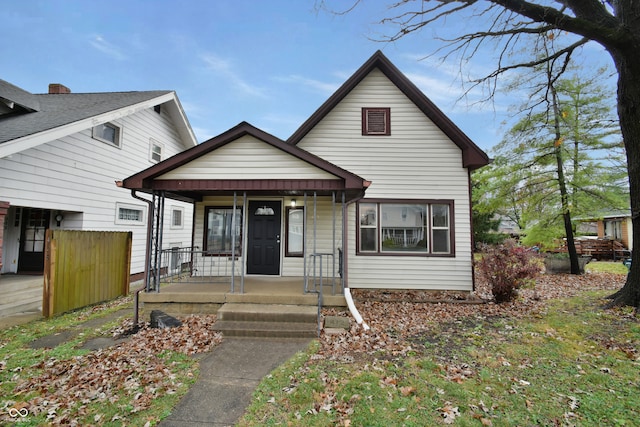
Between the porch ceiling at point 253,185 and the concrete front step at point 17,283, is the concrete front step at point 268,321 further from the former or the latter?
the concrete front step at point 17,283

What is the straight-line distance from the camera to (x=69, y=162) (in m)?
→ 8.15

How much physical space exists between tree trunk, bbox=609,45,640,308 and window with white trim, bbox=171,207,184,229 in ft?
47.7

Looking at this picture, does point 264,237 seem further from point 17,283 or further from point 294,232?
point 17,283

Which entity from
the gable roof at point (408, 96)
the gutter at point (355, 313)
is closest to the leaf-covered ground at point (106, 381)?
the gutter at point (355, 313)

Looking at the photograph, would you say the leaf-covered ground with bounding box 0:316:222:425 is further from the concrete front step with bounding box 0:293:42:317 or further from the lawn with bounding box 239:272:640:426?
the concrete front step with bounding box 0:293:42:317

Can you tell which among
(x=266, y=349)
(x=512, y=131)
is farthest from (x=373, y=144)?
(x=512, y=131)

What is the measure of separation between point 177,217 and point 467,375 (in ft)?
41.7

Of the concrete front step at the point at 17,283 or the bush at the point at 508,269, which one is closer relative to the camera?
the concrete front step at the point at 17,283

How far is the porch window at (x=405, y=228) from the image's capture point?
855 cm

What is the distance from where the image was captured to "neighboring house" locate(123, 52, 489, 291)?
Result: 8438mm

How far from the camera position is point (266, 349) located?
4.70 m

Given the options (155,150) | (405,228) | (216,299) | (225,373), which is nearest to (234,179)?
(216,299)

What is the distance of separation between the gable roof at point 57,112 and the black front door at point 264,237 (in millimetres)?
5009

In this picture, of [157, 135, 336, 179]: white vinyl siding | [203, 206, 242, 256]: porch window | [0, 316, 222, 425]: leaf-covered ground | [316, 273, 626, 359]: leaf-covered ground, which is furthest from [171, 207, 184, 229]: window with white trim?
[316, 273, 626, 359]: leaf-covered ground
